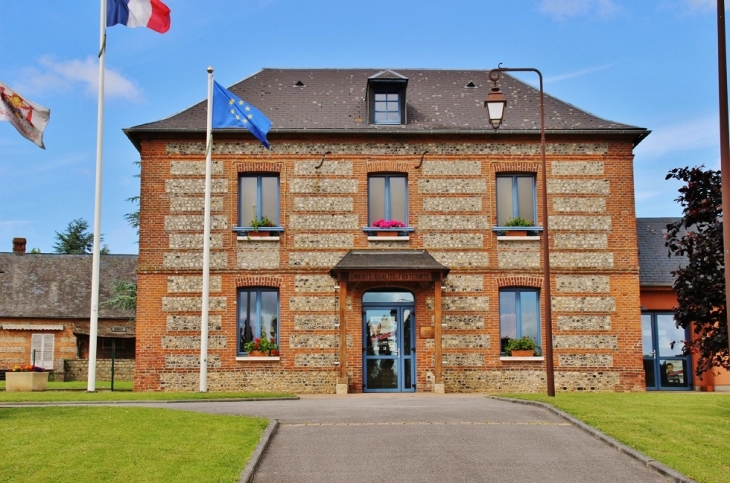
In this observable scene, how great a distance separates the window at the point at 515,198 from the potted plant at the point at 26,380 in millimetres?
12510

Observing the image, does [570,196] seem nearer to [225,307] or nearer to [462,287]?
[462,287]

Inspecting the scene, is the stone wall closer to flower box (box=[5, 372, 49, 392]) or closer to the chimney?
flower box (box=[5, 372, 49, 392])

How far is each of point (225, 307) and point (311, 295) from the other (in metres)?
2.18

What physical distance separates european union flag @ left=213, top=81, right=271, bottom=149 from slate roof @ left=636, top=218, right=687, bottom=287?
37.1ft

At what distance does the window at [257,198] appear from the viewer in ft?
75.2

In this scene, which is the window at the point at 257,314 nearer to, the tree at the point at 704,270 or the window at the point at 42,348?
the tree at the point at 704,270

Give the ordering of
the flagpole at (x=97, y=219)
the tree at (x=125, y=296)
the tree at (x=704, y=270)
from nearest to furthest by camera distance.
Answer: the tree at (x=704, y=270), the flagpole at (x=97, y=219), the tree at (x=125, y=296)

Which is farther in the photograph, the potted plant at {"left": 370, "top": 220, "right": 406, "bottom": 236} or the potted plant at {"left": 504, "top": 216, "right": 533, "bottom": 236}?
the potted plant at {"left": 504, "top": 216, "right": 533, "bottom": 236}

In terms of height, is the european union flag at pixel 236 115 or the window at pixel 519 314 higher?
the european union flag at pixel 236 115

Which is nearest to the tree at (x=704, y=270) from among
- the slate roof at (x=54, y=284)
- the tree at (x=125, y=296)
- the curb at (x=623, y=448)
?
the curb at (x=623, y=448)

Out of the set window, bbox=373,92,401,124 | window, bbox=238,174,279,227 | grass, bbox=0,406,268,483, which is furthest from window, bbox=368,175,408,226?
grass, bbox=0,406,268,483

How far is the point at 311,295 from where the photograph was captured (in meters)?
22.5

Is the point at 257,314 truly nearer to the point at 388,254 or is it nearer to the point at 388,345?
the point at 388,345

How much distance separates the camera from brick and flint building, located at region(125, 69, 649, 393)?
73.2 feet
